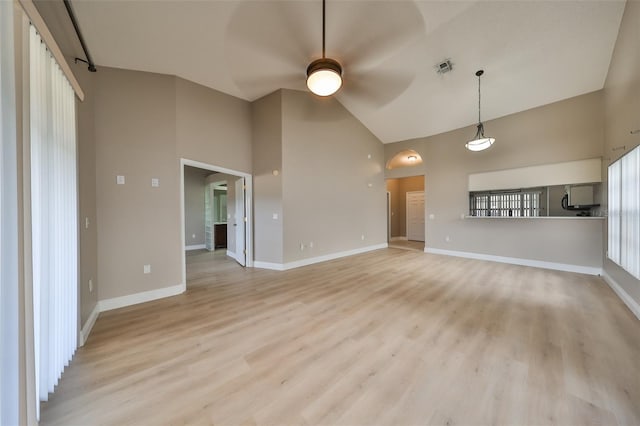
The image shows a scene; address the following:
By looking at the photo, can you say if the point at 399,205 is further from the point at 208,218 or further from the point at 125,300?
the point at 125,300

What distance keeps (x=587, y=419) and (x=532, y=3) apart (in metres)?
4.47

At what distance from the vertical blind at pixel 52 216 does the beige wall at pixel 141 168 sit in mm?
958

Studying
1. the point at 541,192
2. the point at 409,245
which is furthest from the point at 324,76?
the point at 409,245

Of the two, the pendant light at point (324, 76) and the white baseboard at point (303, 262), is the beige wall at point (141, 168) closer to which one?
the white baseboard at point (303, 262)

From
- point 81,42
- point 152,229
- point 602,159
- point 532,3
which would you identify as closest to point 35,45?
point 81,42

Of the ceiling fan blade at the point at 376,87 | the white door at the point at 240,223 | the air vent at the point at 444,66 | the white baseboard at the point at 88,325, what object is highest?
the ceiling fan blade at the point at 376,87

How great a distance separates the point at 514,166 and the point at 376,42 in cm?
421

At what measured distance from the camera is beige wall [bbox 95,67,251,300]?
297cm

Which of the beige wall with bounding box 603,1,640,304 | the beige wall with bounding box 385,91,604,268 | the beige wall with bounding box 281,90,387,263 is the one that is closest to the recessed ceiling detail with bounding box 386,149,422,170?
the beige wall with bounding box 281,90,387,263

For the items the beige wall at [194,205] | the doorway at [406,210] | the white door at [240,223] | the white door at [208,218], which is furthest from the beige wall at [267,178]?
the doorway at [406,210]

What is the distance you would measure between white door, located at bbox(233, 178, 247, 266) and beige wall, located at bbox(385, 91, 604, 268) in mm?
4966

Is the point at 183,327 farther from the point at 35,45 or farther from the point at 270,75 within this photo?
the point at 270,75

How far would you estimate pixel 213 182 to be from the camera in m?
7.57

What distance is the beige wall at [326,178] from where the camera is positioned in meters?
4.93
